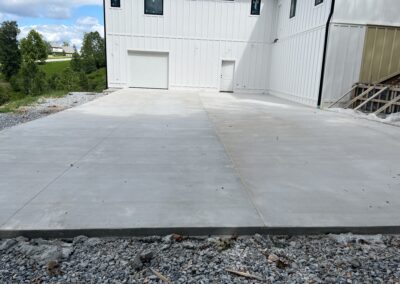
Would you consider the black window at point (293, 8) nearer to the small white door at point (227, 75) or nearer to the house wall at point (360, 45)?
the house wall at point (360, 45)

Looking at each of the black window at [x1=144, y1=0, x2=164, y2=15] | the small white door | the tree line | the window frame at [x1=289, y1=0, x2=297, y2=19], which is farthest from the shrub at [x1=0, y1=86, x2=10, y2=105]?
the window frame at [x1=289, y1=0, x2=297, y2=19]

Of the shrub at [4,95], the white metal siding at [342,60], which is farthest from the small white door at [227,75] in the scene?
the shrub at [4,95]

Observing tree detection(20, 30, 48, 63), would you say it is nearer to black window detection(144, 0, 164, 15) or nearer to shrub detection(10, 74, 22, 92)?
shrub detection(10, 74, 22, 92)

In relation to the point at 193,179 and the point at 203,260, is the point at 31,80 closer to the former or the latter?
the point at 193,179

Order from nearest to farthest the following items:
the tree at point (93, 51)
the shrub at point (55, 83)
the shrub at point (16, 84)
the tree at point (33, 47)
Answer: the shrub at point (55, 83)
the shrub at point (16, 84)
the tree at point (93, 51)
the tree at point (33, 47)

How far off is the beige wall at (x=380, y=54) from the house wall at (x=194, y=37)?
7.45 m

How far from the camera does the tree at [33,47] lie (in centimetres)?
4472

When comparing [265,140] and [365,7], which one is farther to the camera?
[365,7]

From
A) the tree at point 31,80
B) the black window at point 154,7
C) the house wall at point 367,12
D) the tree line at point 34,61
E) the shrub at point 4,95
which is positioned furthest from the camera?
the tree line at point 34,61

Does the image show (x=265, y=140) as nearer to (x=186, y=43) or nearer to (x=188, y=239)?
(x=188, y=239)

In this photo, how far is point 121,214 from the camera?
2664 millimetres

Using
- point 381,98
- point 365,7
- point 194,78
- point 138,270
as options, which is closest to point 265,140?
point 138,270

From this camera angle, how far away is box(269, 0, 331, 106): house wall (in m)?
11.1

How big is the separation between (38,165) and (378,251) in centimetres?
366
